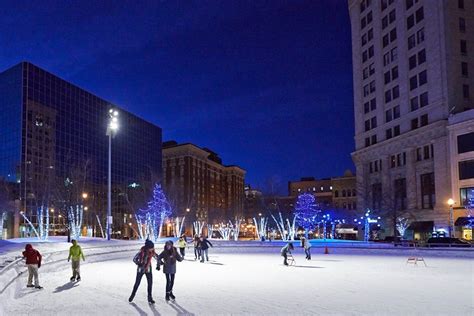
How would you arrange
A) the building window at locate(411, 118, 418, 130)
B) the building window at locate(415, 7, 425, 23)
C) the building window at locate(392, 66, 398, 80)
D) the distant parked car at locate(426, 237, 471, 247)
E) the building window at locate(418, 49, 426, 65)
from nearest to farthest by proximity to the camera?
the distant parked car at locate(426, 237, 471, 247) → the building window at locate(418, 49, 426, 65) → the building window at locate(415, 7, 425, 23) → the building window at locate(411, 118, 418, 130) → the building window at locate(392, 66, 398, 80)

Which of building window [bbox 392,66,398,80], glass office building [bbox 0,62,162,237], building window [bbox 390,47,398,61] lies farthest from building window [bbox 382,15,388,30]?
glass office building [bbox 0,62,162,237]

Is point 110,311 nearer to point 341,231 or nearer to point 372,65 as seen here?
point 372,65

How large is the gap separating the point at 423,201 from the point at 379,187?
39.0 ft

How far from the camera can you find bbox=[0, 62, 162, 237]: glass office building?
257ft

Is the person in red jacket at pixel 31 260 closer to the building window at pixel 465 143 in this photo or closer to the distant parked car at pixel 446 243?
the distant parked car at pixel 446 243

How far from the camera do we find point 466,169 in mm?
58281

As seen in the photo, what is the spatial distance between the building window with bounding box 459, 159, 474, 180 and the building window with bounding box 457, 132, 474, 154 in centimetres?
137

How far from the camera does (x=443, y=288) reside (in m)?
17.3

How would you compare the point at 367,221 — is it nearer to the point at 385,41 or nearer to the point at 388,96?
the point at 388,96

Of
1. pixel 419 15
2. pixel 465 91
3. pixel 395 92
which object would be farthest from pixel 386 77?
pixel 465 91

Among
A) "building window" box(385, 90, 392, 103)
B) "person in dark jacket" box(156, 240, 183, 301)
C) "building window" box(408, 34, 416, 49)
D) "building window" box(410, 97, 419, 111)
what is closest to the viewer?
"person in dark jacket" box(156, 240, 183, 301)

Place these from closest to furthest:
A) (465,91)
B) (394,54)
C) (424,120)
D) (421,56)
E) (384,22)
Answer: (465,91) < (424,120) < (421,56) < (394,54) < (384,22)

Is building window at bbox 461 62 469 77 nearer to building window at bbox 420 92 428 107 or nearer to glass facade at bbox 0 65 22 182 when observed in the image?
building window at bbox 420 92 428 107

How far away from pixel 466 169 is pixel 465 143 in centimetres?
304
